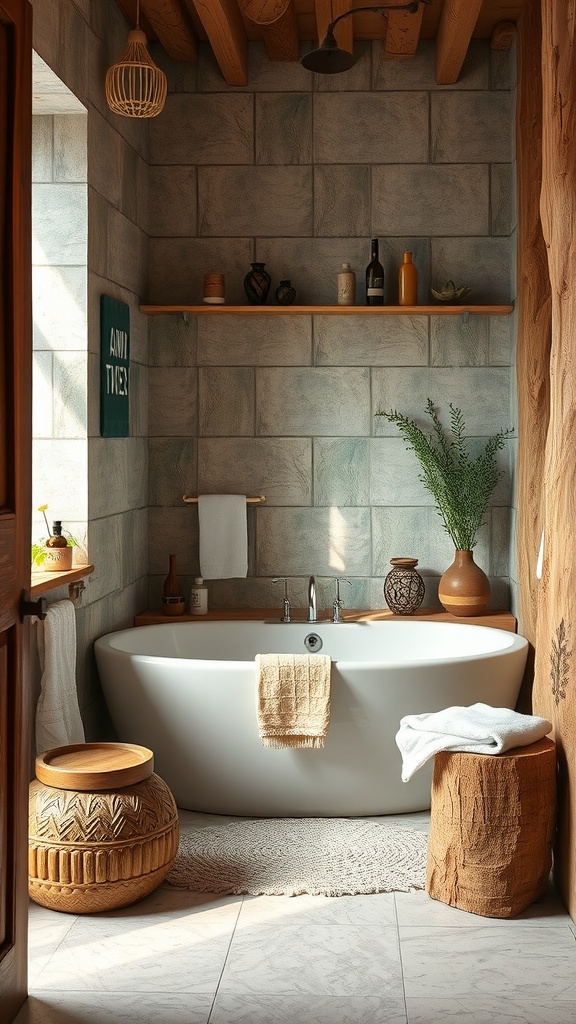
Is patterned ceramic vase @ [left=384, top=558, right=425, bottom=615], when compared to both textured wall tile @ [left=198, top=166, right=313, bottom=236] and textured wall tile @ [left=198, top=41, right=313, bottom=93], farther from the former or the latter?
textured wall tile @ [left=198, top=41, right=313, bottom=93]

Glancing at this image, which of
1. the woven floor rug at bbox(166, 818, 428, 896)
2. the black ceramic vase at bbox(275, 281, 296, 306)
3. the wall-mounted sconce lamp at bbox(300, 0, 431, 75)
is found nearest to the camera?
the woven floor rug at bbox(166, 818, 428, 896)

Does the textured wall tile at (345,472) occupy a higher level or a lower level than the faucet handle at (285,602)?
higher

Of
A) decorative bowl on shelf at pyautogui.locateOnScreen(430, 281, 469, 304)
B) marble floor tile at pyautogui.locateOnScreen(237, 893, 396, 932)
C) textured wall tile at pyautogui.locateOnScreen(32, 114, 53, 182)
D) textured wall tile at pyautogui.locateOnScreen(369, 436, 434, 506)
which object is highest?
textured wall tile at pyautogui.locateOnScreen(32, 114, 53, 182)

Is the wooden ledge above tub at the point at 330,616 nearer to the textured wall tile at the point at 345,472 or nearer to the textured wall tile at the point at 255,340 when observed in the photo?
the textured wall tile at the point at 345,472

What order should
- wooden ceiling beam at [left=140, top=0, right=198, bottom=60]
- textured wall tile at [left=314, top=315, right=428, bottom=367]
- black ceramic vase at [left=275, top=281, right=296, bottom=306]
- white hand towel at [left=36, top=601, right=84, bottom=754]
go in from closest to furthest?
white hand towel at [left=36, top=601, right=84, bottom=754], wooden ceiling beam at [left=140, top=0, right=198, bottom=60], black ceramic vase at [left=275, top=281, right=296, bottom=306], textured wall tile at [left=314, top=315, right=428, bottom=367]

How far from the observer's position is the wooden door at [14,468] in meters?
2.33

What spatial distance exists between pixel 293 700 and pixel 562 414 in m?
1.28

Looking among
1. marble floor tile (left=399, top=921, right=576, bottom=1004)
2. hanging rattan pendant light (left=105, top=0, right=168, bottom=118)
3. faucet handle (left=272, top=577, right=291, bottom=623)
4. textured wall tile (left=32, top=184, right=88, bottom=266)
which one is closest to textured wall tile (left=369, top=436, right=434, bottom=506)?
faucet handle (left=272, top=577, right=291, bottom=623)

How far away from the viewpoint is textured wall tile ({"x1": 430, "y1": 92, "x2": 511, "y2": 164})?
15.2ft

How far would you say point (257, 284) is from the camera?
4.59m

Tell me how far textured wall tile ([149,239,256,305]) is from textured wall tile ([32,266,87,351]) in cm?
102

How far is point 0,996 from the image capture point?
230cm

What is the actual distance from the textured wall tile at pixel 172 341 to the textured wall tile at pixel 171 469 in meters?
0.35

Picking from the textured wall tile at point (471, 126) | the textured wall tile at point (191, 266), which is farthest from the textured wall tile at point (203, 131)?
the textured wall tile at point (471, 126)
